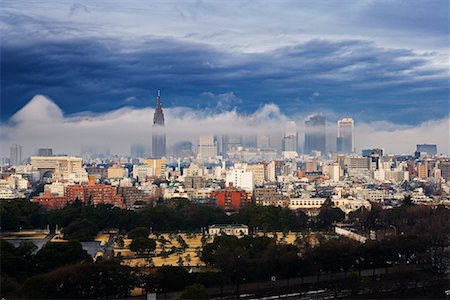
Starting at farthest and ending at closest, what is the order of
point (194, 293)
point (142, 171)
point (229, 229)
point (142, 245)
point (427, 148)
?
point (427, 148) < point (142, 171) < point (229, 229) < point (142, 245) < point (194, 293)

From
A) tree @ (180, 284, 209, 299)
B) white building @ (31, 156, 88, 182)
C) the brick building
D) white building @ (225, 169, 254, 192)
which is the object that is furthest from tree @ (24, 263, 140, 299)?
white building @ (31, 156, 88, 182)

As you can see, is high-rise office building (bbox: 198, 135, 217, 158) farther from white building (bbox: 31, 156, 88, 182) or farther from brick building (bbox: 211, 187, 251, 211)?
brick building (bbox: 211, 187, 251, 211)

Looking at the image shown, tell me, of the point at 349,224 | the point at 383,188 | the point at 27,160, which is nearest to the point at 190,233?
the point at 349,224

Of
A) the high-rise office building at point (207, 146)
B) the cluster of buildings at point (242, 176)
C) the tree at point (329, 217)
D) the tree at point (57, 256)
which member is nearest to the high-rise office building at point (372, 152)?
the cluster of buildings at point (242, 176)

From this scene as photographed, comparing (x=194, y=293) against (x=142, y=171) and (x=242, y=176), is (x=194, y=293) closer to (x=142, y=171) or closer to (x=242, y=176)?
(x=242, y=176)

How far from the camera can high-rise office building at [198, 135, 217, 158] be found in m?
30.0

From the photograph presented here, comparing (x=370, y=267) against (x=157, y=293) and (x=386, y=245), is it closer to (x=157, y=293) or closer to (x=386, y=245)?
(x=386, y=245)

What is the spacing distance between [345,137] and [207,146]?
5992 mm

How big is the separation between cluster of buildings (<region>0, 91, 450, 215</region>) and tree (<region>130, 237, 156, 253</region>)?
4.84 metres

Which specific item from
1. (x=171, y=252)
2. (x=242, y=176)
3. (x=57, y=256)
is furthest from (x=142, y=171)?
(x=57, y=256)

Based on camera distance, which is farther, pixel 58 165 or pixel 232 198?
pixel 58 165

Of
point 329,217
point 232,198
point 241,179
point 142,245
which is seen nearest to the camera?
point 142,245

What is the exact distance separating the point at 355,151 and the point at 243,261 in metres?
24.6

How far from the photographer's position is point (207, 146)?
30125 millimetres
